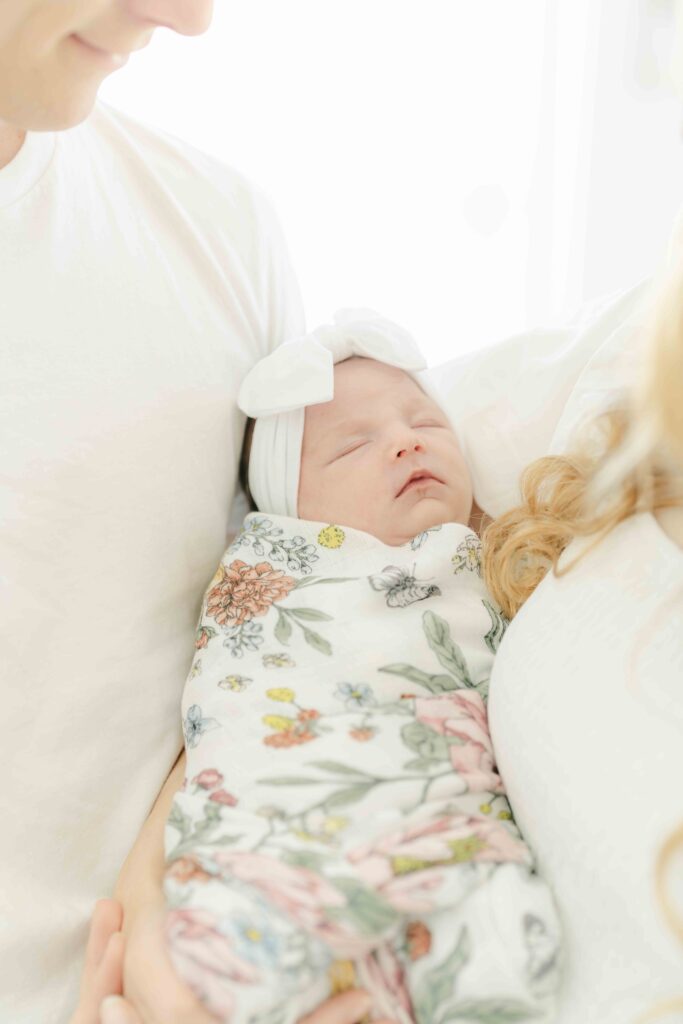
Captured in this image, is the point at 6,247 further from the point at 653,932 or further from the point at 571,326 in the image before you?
the point at 653,932

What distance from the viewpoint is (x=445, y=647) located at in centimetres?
104

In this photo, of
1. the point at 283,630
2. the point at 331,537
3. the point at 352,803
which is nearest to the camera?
the point at 352,803

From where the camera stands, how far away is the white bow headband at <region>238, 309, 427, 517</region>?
48.1 inches

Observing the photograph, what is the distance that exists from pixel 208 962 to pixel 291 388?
675 mm

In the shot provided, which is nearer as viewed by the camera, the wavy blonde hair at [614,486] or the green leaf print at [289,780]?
the wavy blonde hair at [614,486]

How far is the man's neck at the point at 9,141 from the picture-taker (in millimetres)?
1042

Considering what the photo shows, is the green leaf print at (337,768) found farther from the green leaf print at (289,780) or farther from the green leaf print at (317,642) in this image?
the green leaf print at (317,642)

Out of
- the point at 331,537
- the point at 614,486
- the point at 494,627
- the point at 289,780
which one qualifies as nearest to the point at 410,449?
the point at 331,537

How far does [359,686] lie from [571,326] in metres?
0.57

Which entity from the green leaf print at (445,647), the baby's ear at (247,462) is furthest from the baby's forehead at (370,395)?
the green leaf print at (445,647)

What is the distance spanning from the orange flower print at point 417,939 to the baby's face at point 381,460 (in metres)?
0.48

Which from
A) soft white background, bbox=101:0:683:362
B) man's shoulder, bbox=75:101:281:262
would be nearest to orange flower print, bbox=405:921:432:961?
man's shoulder, bbox=75:101:281:262

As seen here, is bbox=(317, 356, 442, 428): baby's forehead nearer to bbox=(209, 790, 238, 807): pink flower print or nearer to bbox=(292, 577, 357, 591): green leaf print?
bbox=(292, 577, 357, 591): green leaf print

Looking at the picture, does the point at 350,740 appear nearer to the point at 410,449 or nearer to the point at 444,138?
the point at 410,449
